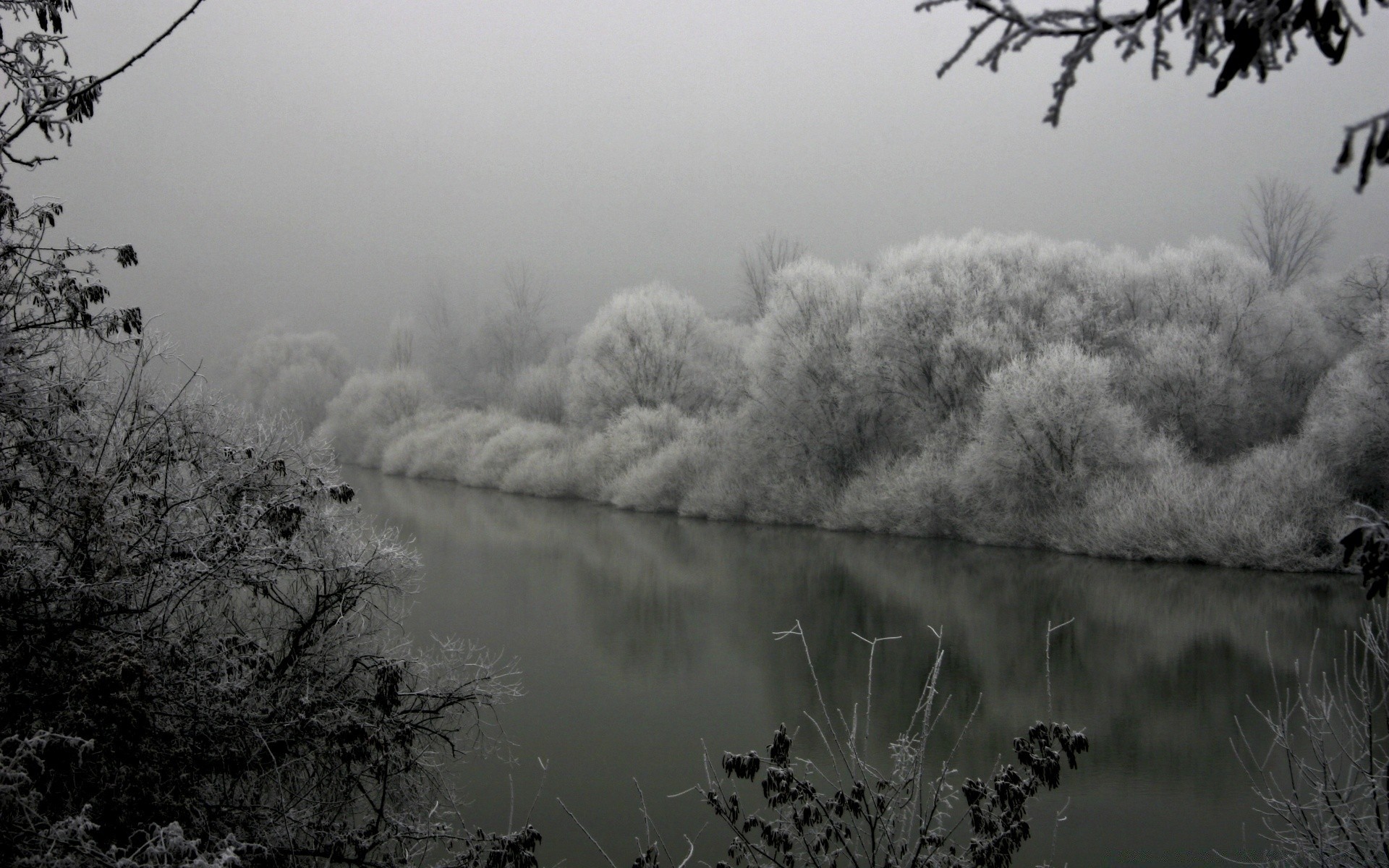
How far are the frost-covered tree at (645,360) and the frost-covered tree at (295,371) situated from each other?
22.5 m

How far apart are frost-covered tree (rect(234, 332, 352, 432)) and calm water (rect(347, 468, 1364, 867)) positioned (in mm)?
32095

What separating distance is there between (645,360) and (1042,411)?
16916 mm

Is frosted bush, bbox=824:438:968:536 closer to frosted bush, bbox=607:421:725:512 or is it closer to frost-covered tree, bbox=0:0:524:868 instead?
frosted bush, bbox=607:421:725:512

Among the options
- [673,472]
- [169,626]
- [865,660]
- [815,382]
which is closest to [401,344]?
[673,472]

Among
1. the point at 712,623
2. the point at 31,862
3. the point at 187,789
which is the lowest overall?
the point at 712,623

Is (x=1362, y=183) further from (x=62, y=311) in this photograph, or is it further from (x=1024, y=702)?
(x=1024, y=702)

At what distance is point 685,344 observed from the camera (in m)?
34.5

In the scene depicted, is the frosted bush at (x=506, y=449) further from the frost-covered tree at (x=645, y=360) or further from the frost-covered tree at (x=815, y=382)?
the frost-covered tree at (x=815, y=382)

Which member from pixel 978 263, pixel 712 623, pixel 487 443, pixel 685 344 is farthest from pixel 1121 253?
pixel 487 443

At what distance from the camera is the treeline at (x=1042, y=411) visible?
60.0 ft

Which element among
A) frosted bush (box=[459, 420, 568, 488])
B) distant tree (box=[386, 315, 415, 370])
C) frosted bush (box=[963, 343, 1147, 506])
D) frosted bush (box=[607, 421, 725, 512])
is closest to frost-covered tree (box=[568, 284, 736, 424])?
frosted bush (box=[459, 420, 568, 488])

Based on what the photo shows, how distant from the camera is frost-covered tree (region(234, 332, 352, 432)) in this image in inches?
2018

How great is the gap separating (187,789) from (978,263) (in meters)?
24.4

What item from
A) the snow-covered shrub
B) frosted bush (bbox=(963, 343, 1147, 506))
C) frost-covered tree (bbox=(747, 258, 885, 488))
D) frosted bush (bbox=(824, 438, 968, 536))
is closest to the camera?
frosted bush (bbox=(963, 343, 1147, 506))
